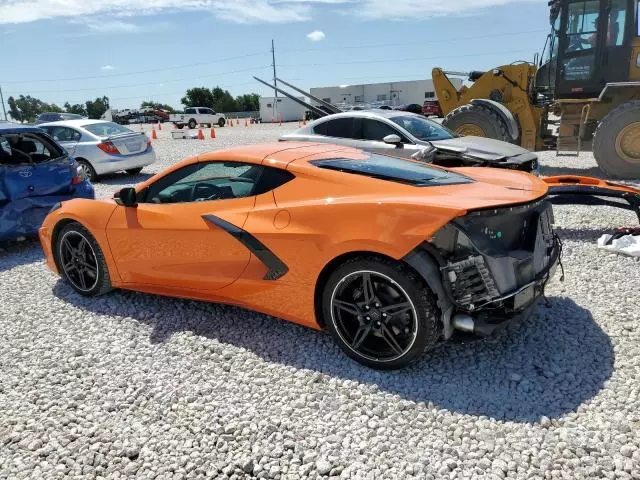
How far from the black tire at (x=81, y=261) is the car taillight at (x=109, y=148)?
6962 millimetres

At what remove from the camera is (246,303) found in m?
3.70

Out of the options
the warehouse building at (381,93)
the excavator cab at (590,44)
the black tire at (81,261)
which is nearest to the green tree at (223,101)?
the warehouse building at (381,93)

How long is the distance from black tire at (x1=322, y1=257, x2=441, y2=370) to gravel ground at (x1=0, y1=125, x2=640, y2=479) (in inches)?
6.0

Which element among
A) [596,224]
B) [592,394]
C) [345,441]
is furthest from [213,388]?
[596,224]

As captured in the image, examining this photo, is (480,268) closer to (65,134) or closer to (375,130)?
(375,130)

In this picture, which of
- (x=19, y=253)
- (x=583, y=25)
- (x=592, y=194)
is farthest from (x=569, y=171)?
(x=19, y=253)

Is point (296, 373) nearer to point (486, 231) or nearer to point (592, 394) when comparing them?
point (486, 231)

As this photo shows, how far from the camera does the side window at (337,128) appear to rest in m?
8.64

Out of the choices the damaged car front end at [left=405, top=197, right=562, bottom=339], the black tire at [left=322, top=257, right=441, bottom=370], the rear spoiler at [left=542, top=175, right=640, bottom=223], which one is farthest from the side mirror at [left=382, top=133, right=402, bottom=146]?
the black tire at [left=322, top=257, right=441, bottom=370]

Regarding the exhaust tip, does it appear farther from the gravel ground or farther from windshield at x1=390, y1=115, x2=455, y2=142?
windshield at x1=390, y1=115, x2=455, y2=142

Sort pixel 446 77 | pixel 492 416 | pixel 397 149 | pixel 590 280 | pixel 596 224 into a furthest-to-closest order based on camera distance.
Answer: pixel 446 77, pixel 397 149, pixel 596 224, pixel 590 280, pixel 492 416

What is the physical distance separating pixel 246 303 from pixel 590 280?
124 inches

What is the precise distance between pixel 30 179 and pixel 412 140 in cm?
542

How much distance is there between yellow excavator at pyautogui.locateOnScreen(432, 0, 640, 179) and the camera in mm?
9547
